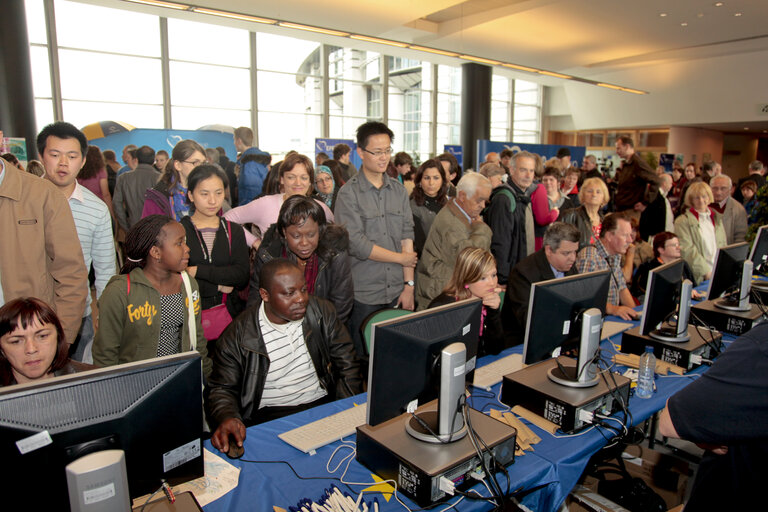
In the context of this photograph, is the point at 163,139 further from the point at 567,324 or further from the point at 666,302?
the point at 666,302

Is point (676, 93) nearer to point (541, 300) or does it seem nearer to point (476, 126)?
point (476, 126)

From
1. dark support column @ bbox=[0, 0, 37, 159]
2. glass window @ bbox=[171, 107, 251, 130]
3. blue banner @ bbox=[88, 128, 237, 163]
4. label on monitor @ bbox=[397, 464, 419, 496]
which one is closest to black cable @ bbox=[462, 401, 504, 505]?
label on monitor @ bbox=[397, 464, 419, 496]

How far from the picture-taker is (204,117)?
35.2 ft

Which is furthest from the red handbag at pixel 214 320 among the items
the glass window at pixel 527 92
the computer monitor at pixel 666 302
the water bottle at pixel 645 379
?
the glass window at pixel 527 92

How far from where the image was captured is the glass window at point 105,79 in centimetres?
923

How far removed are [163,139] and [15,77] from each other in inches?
99.3

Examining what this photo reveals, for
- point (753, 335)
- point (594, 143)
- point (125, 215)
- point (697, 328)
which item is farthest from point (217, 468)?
point (594, 143)

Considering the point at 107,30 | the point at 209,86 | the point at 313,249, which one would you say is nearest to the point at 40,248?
the point at 313,249

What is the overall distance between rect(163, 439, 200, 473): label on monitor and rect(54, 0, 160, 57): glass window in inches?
405

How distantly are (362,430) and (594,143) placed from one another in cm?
1877

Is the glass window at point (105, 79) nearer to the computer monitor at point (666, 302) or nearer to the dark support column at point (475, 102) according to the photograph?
the dark support column at point (475, 102)

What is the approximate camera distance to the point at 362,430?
5.07 feet

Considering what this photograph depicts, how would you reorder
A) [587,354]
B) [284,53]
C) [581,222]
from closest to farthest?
1. [587,354]
2. [581,222]
3. [284,53]

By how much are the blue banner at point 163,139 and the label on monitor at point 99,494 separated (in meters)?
Answer: 6.54
